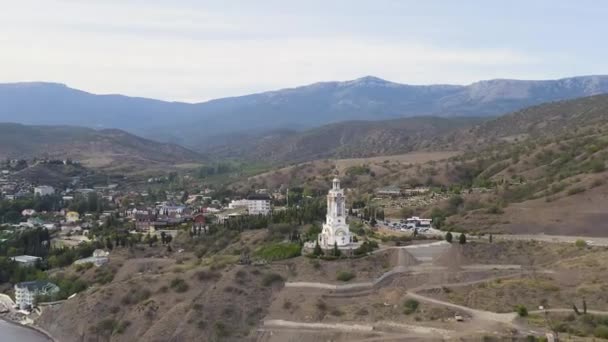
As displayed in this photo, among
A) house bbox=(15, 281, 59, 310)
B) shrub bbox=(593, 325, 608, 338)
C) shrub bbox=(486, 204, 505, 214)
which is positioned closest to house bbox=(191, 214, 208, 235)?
house bbox=(15, 281, 59, 310)

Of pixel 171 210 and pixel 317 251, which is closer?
pixel 317 251

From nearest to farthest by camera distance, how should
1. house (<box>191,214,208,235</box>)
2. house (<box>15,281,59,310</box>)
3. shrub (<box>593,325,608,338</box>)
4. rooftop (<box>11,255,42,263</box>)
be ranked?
shrub (<box>593,325,608,338</box>), house (<box>15,281,59,310</box>), rooftop (<box>11,255,42,263</box>), house (<box>191,214,208,235</box>)

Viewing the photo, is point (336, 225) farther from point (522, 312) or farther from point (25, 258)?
point (25, 258)

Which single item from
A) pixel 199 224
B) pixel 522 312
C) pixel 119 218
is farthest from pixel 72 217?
pixel 522 312

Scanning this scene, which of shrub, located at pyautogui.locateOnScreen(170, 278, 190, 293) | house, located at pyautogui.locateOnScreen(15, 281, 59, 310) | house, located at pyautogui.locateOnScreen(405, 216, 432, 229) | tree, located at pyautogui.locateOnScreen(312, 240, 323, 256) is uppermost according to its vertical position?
house, located at pyautogui.locateOnScreen(405, 216, 432, 229)

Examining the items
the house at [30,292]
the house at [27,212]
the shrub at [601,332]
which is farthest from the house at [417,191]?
the shrub at [601,332]

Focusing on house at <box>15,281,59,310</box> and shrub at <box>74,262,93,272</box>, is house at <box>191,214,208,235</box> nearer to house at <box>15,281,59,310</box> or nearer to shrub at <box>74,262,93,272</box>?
shrub at <box>74,262,93,272</box>

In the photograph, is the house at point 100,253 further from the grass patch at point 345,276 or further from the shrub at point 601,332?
the shrub at point 601,332
